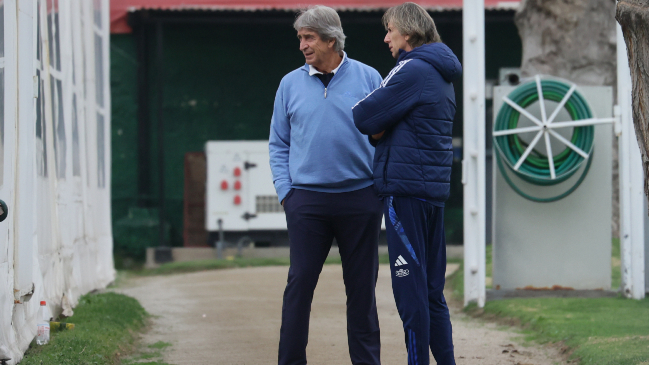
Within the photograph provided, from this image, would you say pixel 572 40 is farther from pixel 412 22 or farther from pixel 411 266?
pixel 411 266

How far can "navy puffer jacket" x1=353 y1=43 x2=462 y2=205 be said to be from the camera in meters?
3.39

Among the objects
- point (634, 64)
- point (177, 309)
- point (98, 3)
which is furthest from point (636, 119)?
point (98, 3)

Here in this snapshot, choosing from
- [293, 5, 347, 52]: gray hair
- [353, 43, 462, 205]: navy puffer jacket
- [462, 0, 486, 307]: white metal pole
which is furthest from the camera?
[462, 0, 486, 307]: white metal pole

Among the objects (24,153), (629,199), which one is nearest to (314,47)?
(24,153)

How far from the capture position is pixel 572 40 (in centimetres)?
921

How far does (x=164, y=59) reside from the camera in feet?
40.8

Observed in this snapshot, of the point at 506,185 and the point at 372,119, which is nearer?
the point at 372,119

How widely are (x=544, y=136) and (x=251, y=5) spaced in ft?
20.7

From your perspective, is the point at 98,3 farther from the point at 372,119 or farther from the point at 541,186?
the point at 372,119

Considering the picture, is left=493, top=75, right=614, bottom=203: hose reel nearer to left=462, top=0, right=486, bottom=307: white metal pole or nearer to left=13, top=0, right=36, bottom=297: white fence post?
left=462, top=0, right=486, bottom=307: white metal pole

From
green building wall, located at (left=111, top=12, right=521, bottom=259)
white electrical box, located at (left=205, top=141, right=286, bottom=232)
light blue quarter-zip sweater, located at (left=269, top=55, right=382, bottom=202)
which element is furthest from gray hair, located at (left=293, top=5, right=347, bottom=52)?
green building wall, located at (left=111, top=12, right=521, bottom=259)

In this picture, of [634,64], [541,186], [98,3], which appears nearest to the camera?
[634,64]

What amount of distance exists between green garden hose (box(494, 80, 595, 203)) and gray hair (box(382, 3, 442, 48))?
116 inches

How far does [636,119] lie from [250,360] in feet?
8.06
